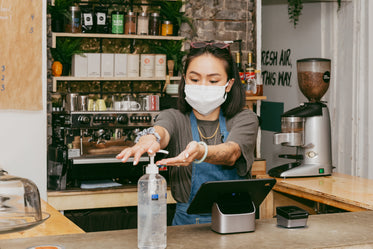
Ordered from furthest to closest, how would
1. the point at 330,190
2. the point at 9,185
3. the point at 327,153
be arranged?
the point at 327,153, the point at 330,190, the point at 9,185

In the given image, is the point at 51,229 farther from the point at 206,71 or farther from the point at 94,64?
the point at 94,64

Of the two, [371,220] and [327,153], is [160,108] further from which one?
[371,220]

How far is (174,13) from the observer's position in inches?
169

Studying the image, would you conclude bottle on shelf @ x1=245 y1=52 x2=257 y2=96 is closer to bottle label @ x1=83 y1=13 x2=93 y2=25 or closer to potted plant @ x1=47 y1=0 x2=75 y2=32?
bottle label @ x1=83 y1=13 x2=93 y2=25

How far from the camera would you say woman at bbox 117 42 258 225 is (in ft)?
6.95

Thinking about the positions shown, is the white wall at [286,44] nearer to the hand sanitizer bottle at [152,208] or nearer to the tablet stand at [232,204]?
the tablet stand at [232,204]

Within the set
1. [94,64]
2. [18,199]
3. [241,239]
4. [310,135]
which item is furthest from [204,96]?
[94,64]

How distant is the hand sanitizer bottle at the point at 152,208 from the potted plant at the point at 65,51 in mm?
2786

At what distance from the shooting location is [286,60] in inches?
212

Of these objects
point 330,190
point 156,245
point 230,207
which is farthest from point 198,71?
point 330,190

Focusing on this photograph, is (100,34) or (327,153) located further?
(100,34)

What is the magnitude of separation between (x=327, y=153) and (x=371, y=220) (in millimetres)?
1588

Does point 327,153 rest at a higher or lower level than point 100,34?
lower

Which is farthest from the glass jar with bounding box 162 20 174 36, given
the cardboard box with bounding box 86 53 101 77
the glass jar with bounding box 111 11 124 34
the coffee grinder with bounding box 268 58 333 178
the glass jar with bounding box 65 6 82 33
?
the coffee grinder with bounding box 268 58 333 178
